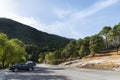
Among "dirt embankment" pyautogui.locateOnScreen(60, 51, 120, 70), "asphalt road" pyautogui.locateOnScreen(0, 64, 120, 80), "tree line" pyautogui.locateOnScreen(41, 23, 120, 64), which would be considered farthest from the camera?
"tree line" pyautogui.locateOnScreen(41, 23, 120, 64)

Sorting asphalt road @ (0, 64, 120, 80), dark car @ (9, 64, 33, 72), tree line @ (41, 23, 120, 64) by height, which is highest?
tree line @ (41, 23, 120, 64)

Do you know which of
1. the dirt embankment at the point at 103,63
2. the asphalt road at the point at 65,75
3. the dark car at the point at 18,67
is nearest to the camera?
the asphalt road at the point at 65,75

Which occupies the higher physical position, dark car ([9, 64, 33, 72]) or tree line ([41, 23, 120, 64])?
tree line ([41, 23, 120, 64])

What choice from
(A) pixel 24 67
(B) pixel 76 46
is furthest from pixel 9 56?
(B) pixel 76 46

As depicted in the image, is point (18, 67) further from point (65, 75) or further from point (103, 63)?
point (103, 63)

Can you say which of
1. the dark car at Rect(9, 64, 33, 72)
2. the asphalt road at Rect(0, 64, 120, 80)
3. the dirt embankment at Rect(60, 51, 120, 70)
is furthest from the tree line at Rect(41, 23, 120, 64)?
the asphalt road at Rect(0, 64, 120, 80)

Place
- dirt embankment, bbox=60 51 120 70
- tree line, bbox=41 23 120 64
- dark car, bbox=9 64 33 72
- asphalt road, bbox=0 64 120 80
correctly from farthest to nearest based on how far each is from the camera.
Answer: tree line, bbox=41 23 120 64
dirt embankment, bbox=60 51 120 70
dark car, bbox=9 64 33 72
asphalt road, bbox=0 64 120 80

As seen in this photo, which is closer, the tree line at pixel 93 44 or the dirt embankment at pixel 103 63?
the dirt embankment at pixel 103 63

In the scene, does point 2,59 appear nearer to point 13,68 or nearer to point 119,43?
point 13,68

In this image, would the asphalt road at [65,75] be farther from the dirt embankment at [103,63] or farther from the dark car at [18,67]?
the dirt embankment at [103,63]

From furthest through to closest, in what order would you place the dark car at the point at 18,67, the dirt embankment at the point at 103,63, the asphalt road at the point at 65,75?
the dirt embankment at the point at 103,63 → the dark car at the point at 18,67 → the asphalt road at the point at 65,75

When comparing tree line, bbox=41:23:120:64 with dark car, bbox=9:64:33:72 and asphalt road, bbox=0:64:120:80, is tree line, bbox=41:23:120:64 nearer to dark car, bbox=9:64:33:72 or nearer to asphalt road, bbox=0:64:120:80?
dark car, bbox=9:64:33:72

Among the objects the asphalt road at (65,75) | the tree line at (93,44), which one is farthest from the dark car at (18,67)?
the tree line at (93,44)

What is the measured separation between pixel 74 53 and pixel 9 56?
81988mm
